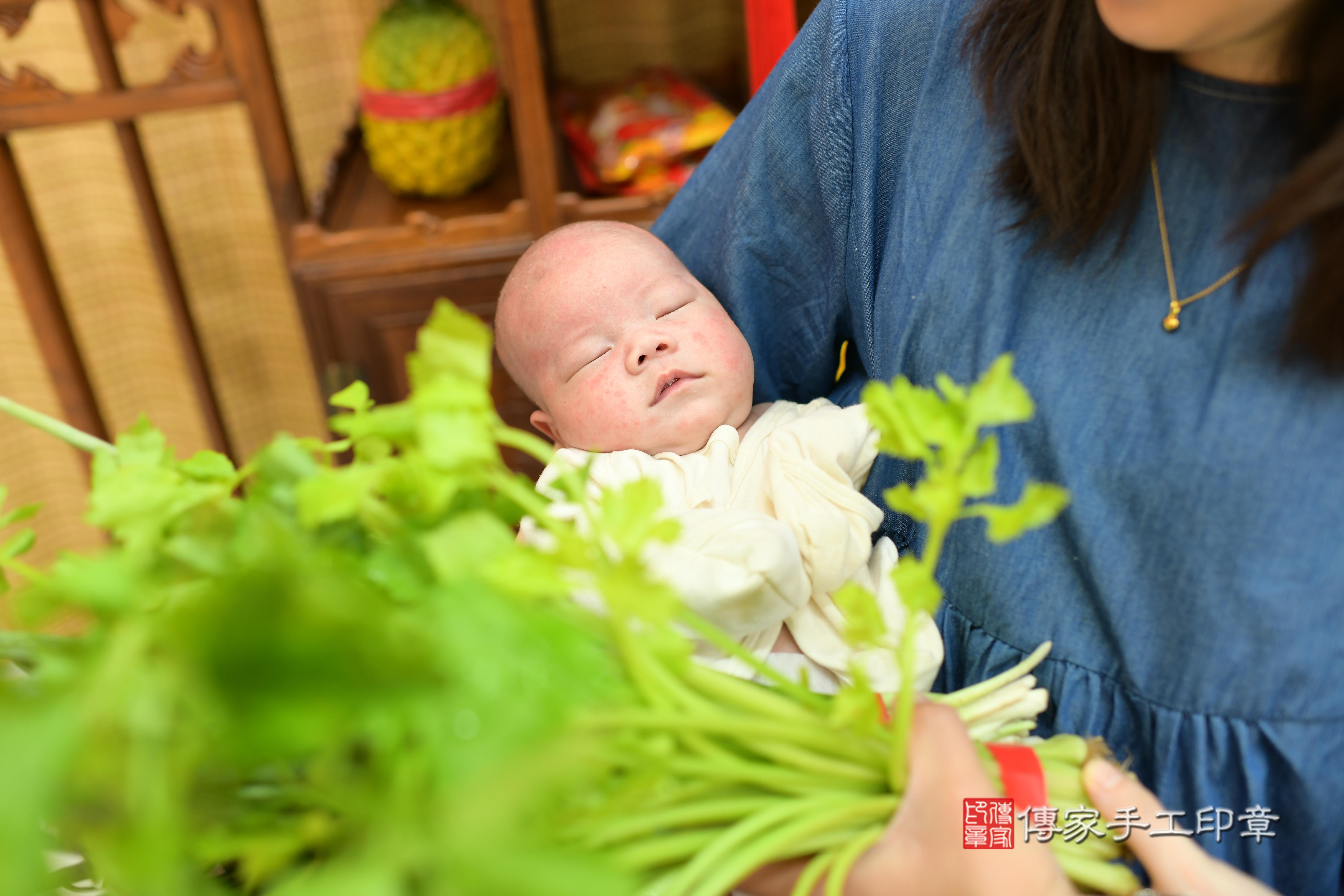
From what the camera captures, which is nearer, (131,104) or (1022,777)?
(1022,777)

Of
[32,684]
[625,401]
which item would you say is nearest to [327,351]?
[625,401]

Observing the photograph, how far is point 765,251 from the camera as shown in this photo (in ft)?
3.13

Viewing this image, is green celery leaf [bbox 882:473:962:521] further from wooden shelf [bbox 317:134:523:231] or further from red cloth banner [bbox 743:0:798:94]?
wooden shelf [bbox 317:134:523:231]

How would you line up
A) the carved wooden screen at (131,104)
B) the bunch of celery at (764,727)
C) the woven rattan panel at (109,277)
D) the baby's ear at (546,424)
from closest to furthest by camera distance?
the bunch of celery at (764,727)
the baby's ear at (546,424)
the carved wooden screen at (131,104)
the woven rattan panel at (109,277)

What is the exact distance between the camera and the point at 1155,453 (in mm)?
671

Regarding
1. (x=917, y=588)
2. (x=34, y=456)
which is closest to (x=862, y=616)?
(x=917, y=588)

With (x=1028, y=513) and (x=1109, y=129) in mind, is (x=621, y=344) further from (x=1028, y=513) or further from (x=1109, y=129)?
(x=1028, y=513)

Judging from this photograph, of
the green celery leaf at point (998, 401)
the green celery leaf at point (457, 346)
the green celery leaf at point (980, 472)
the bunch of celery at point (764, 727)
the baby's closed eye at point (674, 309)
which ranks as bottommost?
the baby's closed eye at point (674, 309)

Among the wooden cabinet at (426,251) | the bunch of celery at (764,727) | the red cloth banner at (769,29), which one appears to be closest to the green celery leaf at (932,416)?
the bunch of celery at (764,727)

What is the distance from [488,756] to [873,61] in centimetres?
73

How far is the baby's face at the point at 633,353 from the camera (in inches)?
35.7

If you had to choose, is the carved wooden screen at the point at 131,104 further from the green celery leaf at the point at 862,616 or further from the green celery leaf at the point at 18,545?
the green celery leaf at the point at 862,616

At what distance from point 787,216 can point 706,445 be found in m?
0.23

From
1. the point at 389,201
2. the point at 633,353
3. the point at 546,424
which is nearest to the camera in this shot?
the point at 633,353
